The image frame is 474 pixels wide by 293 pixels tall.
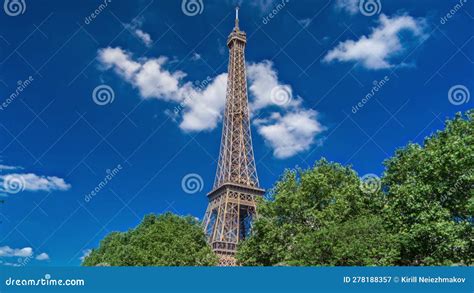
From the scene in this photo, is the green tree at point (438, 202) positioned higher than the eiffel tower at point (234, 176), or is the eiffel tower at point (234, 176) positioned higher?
→ the eiffel tower at point (234, 176)

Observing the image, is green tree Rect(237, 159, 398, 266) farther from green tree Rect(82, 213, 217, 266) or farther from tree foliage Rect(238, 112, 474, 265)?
green tree Rect(82, 213, 217, 266)

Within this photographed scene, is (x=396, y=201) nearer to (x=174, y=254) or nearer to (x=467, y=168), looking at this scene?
(x=467, y=168)

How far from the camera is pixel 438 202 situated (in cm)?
2466

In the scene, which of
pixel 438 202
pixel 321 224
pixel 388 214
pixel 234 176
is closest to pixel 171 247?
pixel 321 224

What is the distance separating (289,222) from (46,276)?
17.7 metres

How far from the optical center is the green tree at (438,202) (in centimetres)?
Answer: 2352

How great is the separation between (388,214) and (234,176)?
41.6 metres

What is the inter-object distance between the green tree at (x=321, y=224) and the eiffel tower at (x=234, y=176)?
24.2 m

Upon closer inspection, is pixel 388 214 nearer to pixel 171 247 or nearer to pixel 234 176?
pixel 171 247
